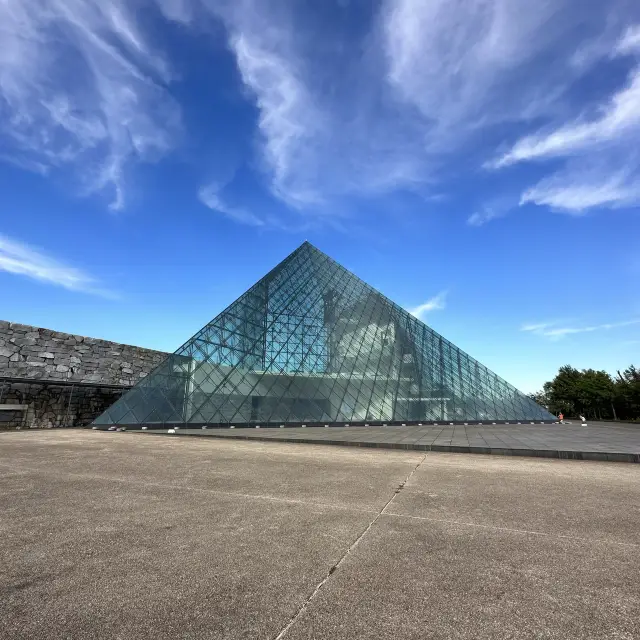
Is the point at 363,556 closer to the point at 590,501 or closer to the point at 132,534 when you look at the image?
the point at 132,534

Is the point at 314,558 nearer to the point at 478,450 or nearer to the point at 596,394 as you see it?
the point at 478,450

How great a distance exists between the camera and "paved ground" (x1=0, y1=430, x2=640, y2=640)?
2.18m

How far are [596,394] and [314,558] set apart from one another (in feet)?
212

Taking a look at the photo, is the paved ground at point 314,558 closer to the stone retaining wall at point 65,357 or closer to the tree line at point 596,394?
the stone retaining wall at point 65,357

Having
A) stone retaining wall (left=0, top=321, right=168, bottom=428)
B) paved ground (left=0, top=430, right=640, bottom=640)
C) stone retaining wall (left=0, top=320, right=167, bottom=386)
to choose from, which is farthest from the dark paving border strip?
stone retaining wall (left=0, top=320, right=167, bottom=386)

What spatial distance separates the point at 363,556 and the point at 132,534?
2.33m

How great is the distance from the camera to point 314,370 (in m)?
25.2

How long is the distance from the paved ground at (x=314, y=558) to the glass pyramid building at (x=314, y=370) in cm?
1444

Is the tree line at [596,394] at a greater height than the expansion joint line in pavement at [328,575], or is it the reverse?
the tree line at [596,394]

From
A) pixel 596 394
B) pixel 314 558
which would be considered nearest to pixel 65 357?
pixel 314 558

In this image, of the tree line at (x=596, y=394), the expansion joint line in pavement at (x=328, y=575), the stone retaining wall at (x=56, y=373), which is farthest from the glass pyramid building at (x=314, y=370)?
the tree line at (x=596, y=394)

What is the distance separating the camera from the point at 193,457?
926cm

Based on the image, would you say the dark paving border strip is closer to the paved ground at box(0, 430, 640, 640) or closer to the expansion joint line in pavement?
the paved ground at box(0, 430, 640, 640)

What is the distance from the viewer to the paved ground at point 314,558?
218 centimetres
